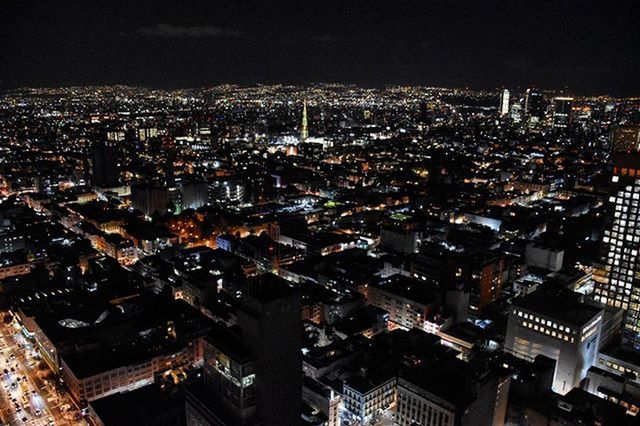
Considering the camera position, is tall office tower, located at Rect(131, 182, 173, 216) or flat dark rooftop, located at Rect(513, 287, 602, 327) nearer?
flat dark rooftop, located at Rect(513, 287, 602, 327)

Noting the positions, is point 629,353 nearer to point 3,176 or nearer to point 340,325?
point 340,325

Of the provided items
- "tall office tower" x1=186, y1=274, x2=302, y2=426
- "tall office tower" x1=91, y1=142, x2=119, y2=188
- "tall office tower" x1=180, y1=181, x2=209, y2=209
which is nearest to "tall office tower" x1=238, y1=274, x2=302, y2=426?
"tall office tower" x1=186, y1=274, x2=302, y2=426

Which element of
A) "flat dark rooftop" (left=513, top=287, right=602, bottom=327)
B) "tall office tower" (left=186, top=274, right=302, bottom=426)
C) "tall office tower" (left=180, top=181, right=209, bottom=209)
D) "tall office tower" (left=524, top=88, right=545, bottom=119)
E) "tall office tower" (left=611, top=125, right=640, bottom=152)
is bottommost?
"tall office tower" (left=180, top=181, right=209, bottom=209)

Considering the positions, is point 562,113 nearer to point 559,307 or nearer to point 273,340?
point 559,307

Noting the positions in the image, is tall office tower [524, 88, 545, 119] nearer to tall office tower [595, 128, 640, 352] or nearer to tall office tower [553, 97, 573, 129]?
tall office tower [553, 97, 573, 129]

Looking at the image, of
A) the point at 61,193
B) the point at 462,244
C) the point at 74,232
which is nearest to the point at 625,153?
the point at 462,244

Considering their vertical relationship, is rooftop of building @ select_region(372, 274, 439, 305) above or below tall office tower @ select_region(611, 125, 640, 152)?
below

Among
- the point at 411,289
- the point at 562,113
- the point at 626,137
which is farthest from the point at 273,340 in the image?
the point at 562,113

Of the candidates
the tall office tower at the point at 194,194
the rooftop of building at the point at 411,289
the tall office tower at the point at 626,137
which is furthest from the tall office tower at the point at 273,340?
the tall office tower at the point at 626,137
